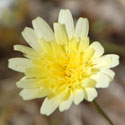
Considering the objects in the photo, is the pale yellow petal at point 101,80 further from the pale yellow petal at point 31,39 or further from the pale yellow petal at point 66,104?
the pale yellow petal at point 31,39

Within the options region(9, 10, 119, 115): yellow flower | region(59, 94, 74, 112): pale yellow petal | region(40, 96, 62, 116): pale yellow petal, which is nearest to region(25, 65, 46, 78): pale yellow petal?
region(9, 10, 119, 115): yellow flower

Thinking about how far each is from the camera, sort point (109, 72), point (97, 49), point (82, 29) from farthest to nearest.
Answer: point (82, 29) < point (97, 49) < point (109, 72)

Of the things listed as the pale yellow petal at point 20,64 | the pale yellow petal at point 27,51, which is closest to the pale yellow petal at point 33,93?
the pale yellow petal at point 20,64

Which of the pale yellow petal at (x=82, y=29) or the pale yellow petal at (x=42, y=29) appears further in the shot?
the pale yellow petal at (x=42, y=29)

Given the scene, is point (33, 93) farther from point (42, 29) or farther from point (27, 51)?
point (42, 29)

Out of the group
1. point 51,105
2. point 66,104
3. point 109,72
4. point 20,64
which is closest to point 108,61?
point 109,72

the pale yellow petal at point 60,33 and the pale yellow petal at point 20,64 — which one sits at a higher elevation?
the pale yellow petal at point 60,33
